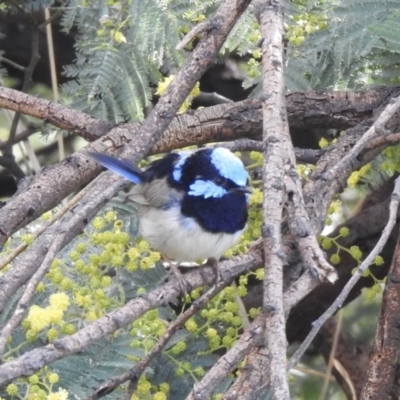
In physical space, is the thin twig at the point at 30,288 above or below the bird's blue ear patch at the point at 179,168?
above

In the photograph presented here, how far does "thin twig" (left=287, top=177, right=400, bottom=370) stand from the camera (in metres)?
1.47

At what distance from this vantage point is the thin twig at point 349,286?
147 centimetres

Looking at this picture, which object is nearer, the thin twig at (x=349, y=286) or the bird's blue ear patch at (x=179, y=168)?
the thin twig at (x=349, y=286)

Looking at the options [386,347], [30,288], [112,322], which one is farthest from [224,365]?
[386,347]

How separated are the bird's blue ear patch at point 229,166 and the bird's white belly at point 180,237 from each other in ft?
0.47

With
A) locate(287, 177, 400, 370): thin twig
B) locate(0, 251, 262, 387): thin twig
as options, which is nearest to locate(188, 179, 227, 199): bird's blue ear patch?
locate(0, 251, 262, 387): thin twig

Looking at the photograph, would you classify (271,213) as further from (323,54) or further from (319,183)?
(323,54)

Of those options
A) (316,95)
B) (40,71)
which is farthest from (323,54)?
(40,71)

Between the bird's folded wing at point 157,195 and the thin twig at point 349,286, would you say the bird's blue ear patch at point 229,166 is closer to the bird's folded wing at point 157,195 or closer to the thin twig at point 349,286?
the bird's folded wing at point 157,195

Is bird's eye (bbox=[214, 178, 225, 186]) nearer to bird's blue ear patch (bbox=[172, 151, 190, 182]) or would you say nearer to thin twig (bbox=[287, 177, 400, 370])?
bird's blue ear patch (bbox=[172, 151, 190, 182])

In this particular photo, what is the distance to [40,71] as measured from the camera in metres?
3.85

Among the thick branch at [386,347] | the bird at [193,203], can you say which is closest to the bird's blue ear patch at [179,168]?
the bird at [193,203]

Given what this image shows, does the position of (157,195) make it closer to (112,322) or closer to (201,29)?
(201,29)

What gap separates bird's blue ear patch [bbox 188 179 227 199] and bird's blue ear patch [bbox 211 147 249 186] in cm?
5
